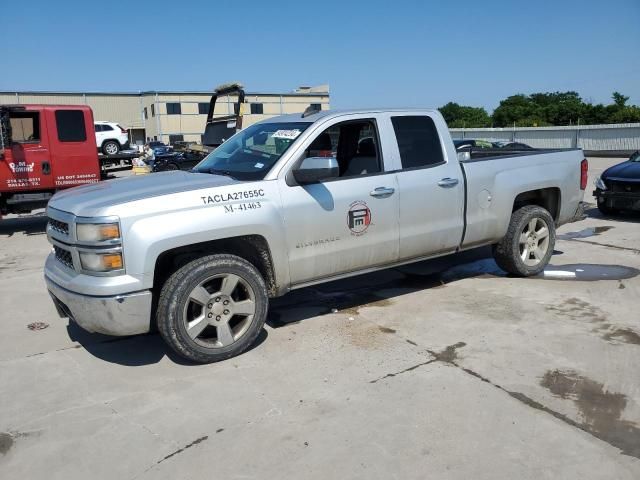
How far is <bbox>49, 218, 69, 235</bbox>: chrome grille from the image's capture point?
4.05 meters

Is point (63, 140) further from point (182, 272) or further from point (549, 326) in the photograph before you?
point (549, 326)

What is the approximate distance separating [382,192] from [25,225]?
10136 millimetres

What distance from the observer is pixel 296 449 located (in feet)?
10.1

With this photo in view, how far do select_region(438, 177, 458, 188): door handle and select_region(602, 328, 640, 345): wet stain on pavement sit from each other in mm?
1881

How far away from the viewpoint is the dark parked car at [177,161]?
60.8 feet

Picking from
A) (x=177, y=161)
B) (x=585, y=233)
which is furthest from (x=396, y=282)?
(x=177, y=161)

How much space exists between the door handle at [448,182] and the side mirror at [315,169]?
4.40 feet

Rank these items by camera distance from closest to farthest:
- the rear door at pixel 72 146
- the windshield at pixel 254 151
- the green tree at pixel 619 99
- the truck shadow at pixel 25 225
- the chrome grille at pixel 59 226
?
1. the chrome grille at pixel 59 226
2. the windshield at pixel 254 151
3. the rear door at pixel 72 146
4. the truck shadow at pixel 25 225
5. the green tree at pixel 619 99

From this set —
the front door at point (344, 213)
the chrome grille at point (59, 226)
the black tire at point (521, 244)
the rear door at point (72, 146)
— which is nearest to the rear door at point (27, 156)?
the rear door at point (72, 146)

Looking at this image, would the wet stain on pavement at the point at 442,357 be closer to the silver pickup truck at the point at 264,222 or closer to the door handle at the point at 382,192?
the silver pickup truck at the point at 264,222

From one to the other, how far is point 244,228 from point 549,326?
278cm

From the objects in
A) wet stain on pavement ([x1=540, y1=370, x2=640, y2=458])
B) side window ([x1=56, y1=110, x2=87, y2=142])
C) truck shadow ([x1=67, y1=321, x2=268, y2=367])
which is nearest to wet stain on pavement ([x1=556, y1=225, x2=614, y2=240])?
wet stain on pavement ([x1=540, y1=370, x2=640, y2=458])

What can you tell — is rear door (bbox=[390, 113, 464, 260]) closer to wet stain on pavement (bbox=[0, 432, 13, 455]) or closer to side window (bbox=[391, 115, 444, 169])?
side window (bbox=[391, 115, 444, 169])

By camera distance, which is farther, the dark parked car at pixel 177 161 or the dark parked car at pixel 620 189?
the dark parked car at pixel 177 161
